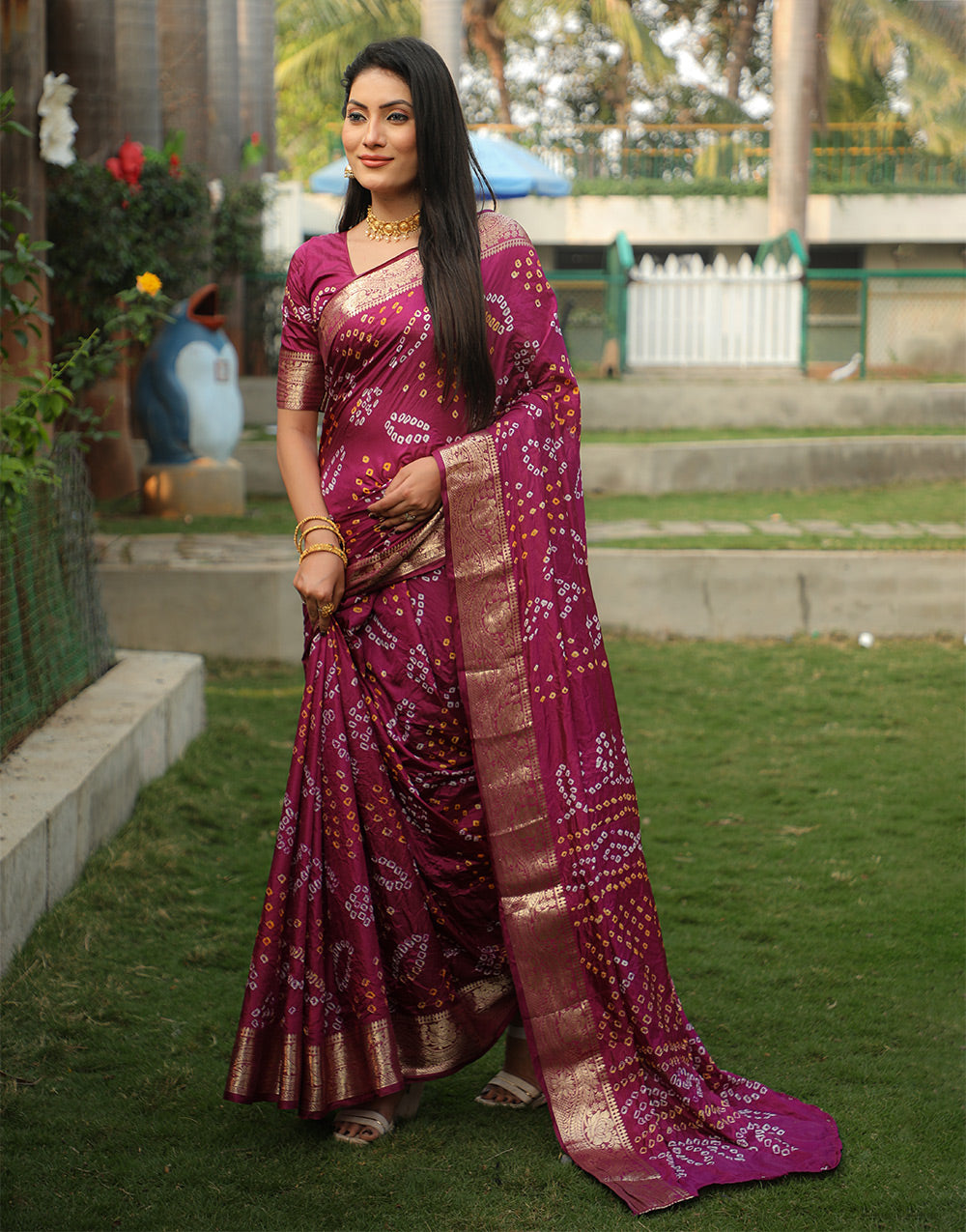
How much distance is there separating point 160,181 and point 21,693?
5.33 m

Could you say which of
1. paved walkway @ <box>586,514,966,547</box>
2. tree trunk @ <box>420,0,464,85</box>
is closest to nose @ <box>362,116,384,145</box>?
paved walkway @ <box>586,514,966,547</box>

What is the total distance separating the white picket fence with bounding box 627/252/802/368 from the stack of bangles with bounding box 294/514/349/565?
38.3ft

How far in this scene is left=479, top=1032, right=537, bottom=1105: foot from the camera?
2664mm

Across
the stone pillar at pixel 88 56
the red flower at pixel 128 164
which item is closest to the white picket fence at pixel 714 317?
the red flower at pixel 128 164

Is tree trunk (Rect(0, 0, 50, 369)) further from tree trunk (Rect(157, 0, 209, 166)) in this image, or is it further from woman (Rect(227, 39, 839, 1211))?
tree trunk (Rect(157, 0, 209, 166))

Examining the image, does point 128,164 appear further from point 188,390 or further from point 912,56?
point 912,56

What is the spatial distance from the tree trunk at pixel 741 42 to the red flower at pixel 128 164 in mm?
19459

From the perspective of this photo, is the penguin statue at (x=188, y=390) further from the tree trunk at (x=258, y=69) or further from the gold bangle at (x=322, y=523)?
the gold bangle at (x=322, y=523)

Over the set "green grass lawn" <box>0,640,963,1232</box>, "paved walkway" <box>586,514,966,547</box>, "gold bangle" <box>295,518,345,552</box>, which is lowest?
"green grass lawn" <box>0,640,963,1232</box>

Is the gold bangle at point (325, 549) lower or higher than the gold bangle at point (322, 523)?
lower

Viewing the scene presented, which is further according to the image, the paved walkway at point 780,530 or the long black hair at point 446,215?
the paved walkway at point 780,530

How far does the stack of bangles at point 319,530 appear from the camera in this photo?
97.0 inches

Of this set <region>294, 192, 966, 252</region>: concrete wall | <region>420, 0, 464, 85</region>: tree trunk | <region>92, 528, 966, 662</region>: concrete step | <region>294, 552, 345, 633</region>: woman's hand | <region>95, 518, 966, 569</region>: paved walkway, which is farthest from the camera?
<region>294, 192, 966, 252</region>: concrete wall

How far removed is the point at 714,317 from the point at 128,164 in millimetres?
7454
